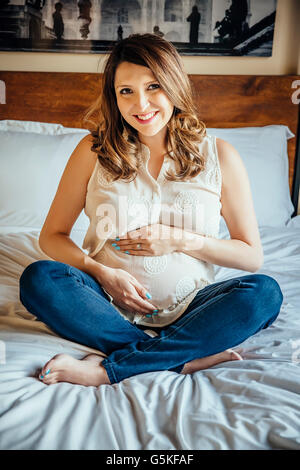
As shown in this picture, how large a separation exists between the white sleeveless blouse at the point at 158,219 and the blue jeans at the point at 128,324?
113mm

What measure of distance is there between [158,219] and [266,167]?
1.03m

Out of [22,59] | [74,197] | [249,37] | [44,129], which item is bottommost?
[74,197]

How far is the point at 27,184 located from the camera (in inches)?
72.6

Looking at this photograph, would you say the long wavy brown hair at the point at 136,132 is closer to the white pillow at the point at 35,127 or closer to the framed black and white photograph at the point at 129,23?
the white pillow at the point at 35,127

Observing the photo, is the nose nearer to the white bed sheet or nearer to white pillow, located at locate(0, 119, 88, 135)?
the white bed sheet

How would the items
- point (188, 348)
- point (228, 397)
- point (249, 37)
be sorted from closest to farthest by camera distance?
point (228, 397)
point (188, 348)
point (249, 37)

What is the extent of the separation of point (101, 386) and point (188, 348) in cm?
22

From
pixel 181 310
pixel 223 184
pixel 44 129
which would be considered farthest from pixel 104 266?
pixel 44 129

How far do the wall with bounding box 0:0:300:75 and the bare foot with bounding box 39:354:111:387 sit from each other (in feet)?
5.69

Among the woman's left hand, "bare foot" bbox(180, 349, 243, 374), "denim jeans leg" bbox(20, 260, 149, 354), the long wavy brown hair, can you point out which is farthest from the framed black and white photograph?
"bare foot" bbox(180, 349, 243, 374)

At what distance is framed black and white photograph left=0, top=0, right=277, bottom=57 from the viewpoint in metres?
2.21

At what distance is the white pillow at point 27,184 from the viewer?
1.84 metres
